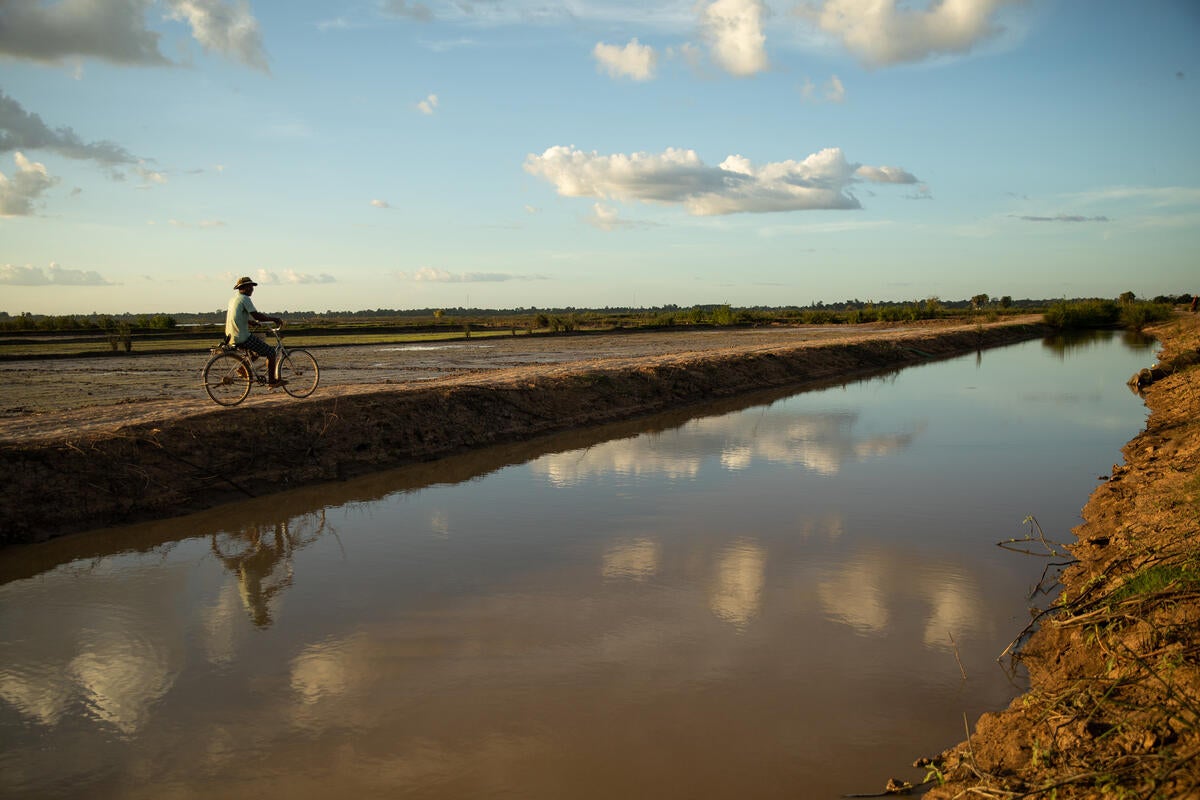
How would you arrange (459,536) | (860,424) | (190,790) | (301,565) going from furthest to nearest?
(860,424) → (459,536) → (301,565) → (190,790)

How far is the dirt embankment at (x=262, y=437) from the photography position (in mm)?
8820

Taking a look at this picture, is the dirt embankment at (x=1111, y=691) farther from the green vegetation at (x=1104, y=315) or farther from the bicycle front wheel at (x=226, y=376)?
the green vegetation at (x=1104, y=315)

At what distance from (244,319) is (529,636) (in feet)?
25.1

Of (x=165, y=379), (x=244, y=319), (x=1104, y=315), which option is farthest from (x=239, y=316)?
(x=1104, y=315)

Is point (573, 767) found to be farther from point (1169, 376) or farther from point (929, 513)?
point (1169, 376)

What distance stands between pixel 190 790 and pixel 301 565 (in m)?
3.62

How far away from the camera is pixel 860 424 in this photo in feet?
52.3

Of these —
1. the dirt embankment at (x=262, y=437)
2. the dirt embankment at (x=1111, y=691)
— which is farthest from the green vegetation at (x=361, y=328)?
the dirt embankment at (x=1111, y=691)

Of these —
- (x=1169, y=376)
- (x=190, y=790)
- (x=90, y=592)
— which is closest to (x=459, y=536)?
(x=90, y=592)

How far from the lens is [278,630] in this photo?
596 cm

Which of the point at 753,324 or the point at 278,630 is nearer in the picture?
the point at 278,630

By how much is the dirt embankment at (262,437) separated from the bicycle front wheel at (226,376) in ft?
1.37

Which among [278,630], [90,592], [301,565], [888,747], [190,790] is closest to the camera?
[190,790]

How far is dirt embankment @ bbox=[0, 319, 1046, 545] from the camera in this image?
882 cm
